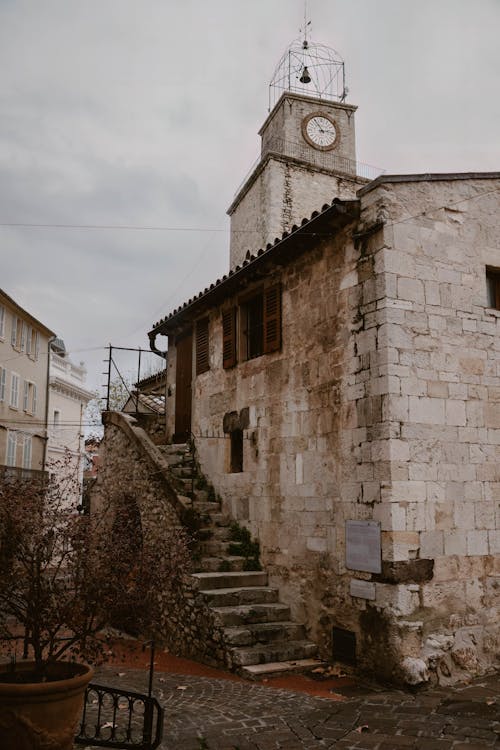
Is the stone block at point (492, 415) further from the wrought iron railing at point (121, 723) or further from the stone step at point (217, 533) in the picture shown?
the wrought iron railing at point (121, 723)

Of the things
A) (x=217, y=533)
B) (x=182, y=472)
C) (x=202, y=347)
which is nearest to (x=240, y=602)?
(x=217, y=533)

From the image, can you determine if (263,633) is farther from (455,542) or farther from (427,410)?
(427,410)

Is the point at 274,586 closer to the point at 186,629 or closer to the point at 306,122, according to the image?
the point at 186,629

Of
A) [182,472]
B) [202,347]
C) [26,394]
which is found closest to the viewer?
[182,472]

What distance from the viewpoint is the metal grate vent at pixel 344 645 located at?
7.51m

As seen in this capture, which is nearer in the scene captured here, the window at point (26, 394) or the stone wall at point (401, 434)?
the stone wall at point (401, 434)

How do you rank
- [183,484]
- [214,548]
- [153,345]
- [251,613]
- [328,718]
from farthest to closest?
[153,345] → [183,484] → [214,548] → [251,613] → [328,718]

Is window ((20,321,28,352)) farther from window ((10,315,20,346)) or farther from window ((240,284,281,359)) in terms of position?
window ((240,284,281,359))

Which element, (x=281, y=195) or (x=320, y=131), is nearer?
(x=281, y=195)

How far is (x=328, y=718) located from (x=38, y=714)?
289 centimetres

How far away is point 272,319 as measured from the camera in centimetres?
995

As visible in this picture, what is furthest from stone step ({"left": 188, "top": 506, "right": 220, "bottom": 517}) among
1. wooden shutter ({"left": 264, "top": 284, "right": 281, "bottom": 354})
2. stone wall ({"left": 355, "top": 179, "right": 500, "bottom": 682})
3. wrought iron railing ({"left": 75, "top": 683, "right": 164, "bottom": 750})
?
wrought iron railing ({"left": 75, "top": 683, "right": 164, "bottom": 750})

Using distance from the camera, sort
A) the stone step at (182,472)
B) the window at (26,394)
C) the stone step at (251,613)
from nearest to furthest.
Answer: the stone step at (251,613)
the stone step at (182,472)
the window at (26,394)

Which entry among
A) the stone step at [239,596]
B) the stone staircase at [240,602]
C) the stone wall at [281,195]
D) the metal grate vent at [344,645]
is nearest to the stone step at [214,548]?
the stone staircase at [240,602]
